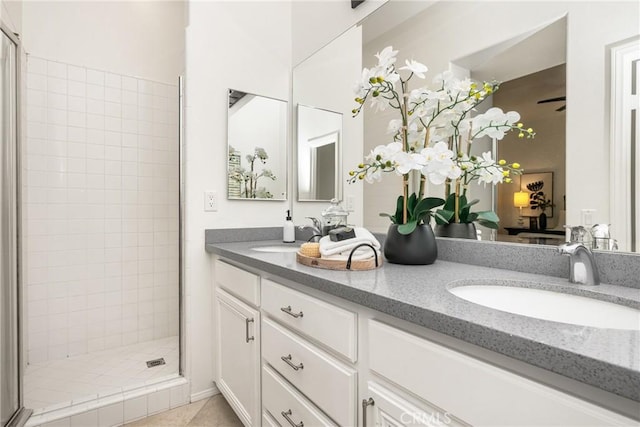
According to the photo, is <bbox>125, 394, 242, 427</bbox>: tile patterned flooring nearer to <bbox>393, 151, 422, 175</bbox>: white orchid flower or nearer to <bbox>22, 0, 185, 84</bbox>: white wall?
<bbox>393, 151, 422, 175</bbox>: white orchid flower

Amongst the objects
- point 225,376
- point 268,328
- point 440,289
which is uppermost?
point 440,289

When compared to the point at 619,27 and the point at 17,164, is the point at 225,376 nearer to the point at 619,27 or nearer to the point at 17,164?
the point at 17,164

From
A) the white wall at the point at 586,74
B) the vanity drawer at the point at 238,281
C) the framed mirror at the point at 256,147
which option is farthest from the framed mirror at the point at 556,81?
the framed mirror at the point at 256,147

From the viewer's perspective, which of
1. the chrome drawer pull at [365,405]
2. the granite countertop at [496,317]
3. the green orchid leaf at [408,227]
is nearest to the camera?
the granite countertop at [496,317]

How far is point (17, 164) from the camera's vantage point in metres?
1.56

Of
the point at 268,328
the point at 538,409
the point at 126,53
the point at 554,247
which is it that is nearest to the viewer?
the point at 538,409

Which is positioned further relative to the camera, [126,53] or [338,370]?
[126,53]

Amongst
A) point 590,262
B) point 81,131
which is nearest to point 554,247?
point 590,262

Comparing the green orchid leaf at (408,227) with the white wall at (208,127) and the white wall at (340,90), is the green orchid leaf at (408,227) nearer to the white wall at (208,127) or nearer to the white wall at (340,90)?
the white wall at (340,90)

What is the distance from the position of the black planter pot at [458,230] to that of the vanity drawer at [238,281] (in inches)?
29.7

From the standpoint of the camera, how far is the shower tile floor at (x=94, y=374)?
5.66ft

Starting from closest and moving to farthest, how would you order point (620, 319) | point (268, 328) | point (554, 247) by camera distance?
point (620, 319), point (554, 247), point (268, 328)

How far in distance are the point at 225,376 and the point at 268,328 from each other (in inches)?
25.9

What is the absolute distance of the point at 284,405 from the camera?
1.17m
